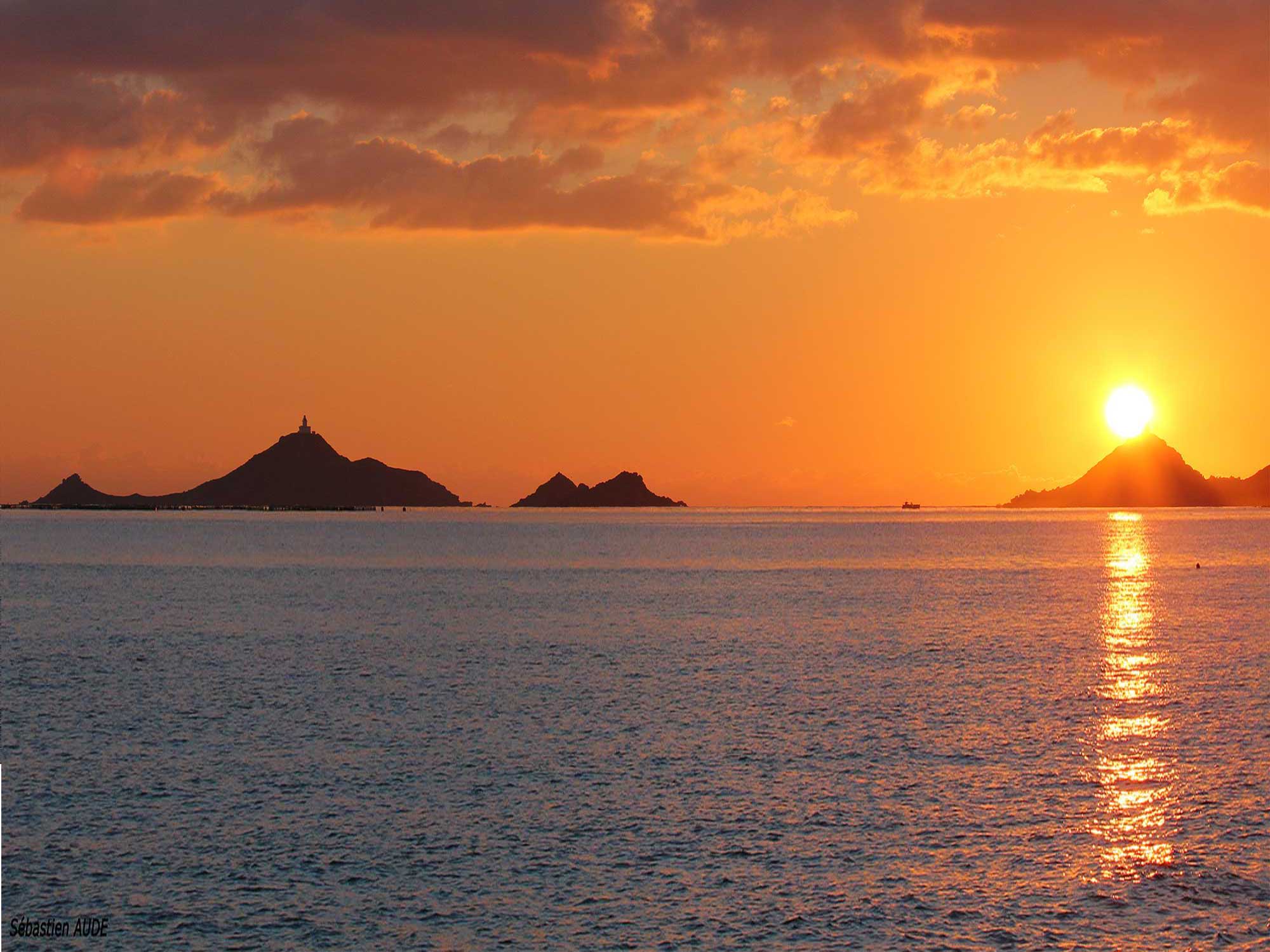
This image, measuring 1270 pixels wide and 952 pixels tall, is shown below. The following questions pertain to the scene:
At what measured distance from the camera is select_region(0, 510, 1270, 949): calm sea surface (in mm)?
26484

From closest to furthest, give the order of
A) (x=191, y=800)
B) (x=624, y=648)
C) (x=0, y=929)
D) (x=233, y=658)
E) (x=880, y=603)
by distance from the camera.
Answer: (x=0, y=929) < (x=191, y=800) < (x=233, y=658) < (x=624, y=648) < (x=880, y=603)

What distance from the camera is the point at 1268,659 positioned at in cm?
6956

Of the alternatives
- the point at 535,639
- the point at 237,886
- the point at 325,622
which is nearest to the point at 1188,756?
the point at 237,886

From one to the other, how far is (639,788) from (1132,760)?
17147 millimetres

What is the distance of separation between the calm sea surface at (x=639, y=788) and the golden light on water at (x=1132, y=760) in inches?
7.2

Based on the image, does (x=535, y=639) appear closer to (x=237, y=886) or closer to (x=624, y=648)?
(x=624, y=648)

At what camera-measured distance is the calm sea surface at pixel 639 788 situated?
26.5 meters

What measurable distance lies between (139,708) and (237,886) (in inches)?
1022

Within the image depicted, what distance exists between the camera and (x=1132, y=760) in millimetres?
41375

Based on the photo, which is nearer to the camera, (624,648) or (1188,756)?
(1188,756)

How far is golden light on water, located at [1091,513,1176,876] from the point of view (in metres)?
31.0

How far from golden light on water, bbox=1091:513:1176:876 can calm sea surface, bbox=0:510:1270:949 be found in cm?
18

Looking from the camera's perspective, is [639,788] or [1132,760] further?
→ [1132,760]

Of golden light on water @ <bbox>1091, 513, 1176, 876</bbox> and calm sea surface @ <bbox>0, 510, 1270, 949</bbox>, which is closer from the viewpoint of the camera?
calm sea surface @ <bbox>0, 510, 1270, 949</bbox>
